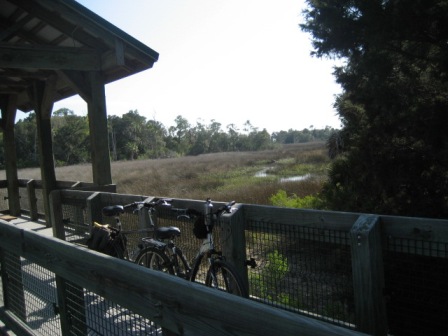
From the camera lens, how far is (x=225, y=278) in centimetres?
329

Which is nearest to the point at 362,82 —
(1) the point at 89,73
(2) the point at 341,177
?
(2) the point at 341,177

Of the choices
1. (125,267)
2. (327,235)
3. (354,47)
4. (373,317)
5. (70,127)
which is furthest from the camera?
(70,127)

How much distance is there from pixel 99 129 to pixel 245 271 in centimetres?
377

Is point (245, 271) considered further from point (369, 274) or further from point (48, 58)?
point (48, 58)

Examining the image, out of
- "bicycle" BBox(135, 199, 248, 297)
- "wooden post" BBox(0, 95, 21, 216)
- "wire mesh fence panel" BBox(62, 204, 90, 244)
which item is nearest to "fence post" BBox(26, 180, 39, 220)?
"wooden post" BBox(0, 95, 21, 216)

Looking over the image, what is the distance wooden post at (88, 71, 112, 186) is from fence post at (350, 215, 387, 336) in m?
4.66

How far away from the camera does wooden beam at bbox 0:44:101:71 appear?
5.49m

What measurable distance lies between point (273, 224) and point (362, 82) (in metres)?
5.17

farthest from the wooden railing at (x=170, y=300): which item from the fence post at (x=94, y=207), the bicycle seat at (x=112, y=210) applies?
the fence post at (x=94, y=207)

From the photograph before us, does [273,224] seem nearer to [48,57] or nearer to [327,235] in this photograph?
[327,235]

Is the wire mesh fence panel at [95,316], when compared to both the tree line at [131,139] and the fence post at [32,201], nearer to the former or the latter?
the fence post at [32,201]

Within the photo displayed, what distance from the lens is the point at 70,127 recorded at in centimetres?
6906

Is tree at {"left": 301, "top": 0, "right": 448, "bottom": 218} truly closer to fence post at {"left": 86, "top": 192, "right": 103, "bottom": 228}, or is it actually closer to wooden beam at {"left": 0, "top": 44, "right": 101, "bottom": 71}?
wooden beam at {"left": 0, "top": 44, "right": 101, "bottom": 71}

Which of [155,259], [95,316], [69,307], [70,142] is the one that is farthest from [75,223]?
[70,142]
